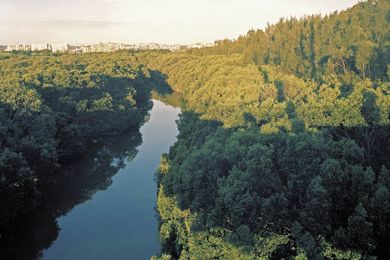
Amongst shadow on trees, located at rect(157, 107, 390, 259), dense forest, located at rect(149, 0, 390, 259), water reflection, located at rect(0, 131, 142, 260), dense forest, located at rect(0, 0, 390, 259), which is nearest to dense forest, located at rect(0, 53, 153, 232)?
dense forest, located at rect(0, 0, 390, 259)

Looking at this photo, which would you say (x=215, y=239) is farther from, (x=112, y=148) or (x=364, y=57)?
(x=112, y=148)

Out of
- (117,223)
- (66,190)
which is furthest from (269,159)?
(66,190)

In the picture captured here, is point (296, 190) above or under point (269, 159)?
under

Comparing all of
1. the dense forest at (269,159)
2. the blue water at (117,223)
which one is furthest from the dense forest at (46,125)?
the blue water at (117,223)

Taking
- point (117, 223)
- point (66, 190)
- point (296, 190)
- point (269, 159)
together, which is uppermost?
point (269, 159)

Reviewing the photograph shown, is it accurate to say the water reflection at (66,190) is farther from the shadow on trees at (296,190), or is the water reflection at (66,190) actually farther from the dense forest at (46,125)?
the shadow on trees at (296,190)

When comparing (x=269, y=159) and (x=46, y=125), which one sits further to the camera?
(x=46, y=125)

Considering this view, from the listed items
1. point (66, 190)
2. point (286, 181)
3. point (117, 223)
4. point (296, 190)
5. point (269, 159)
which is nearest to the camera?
point (296, 190)

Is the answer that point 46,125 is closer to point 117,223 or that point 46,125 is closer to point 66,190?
point 66,190
